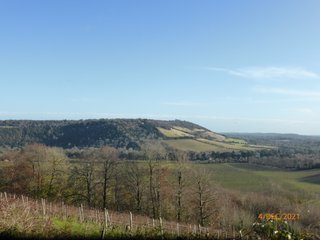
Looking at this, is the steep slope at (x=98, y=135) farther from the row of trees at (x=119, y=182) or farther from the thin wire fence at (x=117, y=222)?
the thin wire fence at (x=117, y=222)

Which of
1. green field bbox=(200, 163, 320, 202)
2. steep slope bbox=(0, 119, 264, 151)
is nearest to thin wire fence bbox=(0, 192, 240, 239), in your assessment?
green field bbox=(200, 163, 320, 202)

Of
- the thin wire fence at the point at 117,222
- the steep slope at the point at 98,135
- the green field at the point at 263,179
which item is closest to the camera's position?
the thin wire fence at the point at 117,222

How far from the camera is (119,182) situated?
56.7 m

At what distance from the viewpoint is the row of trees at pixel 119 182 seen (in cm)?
4994

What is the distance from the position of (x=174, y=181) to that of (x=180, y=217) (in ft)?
16.8


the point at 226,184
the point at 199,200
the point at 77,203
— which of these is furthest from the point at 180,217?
the point at 226,184

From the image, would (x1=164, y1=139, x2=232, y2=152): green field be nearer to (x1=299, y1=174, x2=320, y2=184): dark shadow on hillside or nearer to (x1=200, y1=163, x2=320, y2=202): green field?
(x1=200, y1=163, x2=320, y2=202): green field

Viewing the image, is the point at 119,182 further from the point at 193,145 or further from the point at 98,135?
the point at 98,135

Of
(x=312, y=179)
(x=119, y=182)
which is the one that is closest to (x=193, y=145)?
(x=312, y=179)

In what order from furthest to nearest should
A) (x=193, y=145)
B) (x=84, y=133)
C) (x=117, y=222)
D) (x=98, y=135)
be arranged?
(x=84, y=133)
(x=98, y=135)
(x=193, y=145)
(x=117, y=222)

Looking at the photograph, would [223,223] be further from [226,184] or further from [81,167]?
[226,184]

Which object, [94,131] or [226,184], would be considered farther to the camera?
[94,131]

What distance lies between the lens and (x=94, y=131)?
150 m

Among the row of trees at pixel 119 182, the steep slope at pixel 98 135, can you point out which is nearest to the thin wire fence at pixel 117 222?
the row of trees at pixel 119 182
